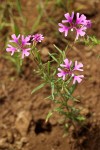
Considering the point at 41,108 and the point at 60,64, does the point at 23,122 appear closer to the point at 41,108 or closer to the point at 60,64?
the point at 41,108

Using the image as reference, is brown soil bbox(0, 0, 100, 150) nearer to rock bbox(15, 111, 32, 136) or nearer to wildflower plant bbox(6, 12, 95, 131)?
rock bbox(15, 111, 32, 136)

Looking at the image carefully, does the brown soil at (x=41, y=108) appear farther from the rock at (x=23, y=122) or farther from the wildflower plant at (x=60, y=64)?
the wildflower plant at (x=60, y=64)

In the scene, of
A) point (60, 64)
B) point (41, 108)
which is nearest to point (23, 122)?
point (41, 108)

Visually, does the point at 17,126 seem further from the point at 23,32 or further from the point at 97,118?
the point at 23,32

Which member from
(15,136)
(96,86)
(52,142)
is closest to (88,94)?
(96,86)

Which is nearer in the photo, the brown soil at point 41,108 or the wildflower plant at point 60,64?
the wildflower plant at point 60,64

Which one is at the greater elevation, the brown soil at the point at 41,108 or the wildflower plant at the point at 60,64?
the wildflower plant at the point at 60,64

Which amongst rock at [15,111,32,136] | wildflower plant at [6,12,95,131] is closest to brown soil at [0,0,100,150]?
rock at [15,111,32,136]

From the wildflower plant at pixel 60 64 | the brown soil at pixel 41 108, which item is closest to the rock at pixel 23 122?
the brown soil at pixel 41 108
